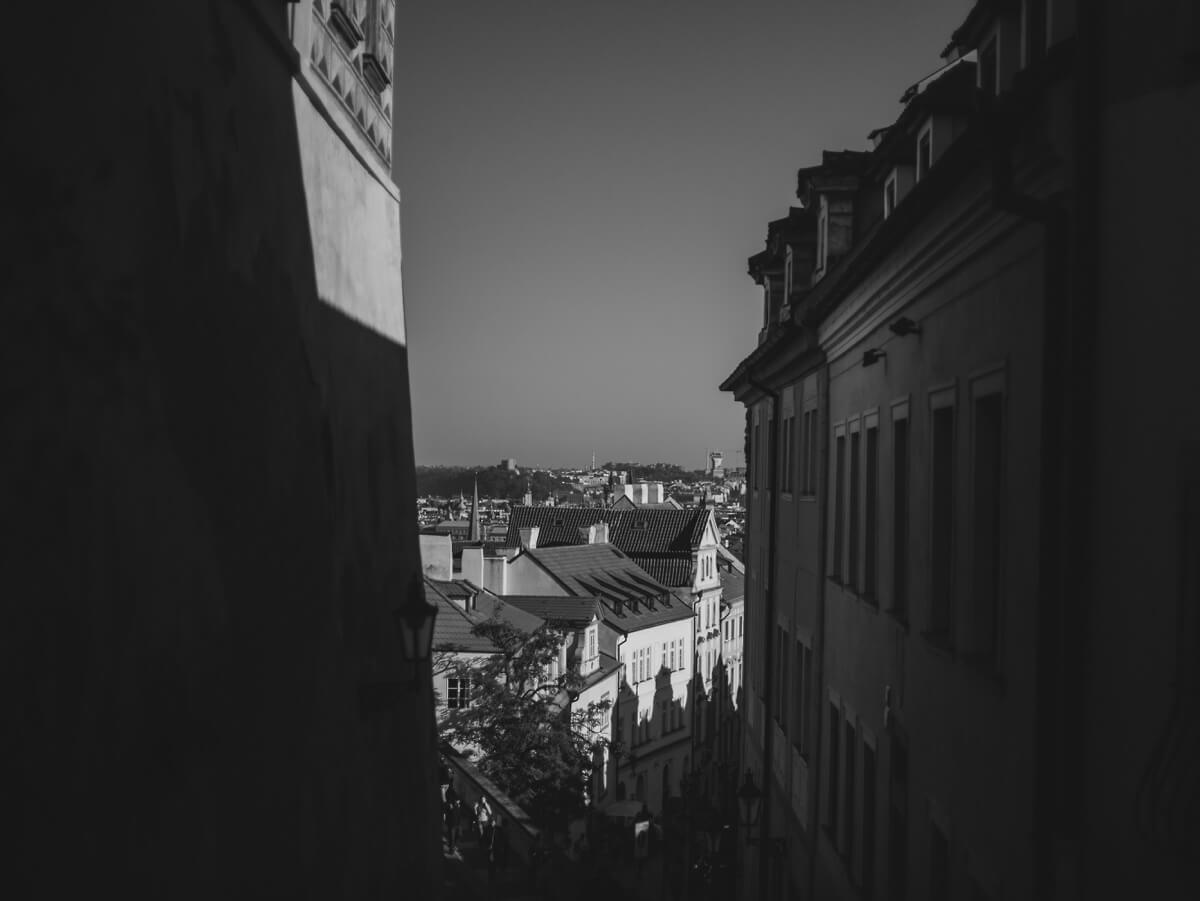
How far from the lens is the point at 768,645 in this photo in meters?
22.5

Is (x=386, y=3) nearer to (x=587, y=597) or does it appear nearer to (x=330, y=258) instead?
(x=330, y=258)

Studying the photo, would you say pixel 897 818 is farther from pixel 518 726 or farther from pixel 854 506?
pixel 518 726

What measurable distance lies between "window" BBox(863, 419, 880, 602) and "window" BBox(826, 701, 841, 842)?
243 cm

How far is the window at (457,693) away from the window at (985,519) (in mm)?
29166

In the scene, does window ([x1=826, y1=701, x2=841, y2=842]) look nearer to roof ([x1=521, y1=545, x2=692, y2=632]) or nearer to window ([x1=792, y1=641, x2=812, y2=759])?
window ([x1=792, y1=641, x2=812, y2=759])

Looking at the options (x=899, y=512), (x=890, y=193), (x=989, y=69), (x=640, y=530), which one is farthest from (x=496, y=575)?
(x=989, y=69)

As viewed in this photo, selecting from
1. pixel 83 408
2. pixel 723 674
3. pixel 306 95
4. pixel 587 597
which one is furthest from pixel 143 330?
pixel 723 674

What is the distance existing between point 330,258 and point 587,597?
48.8 metres

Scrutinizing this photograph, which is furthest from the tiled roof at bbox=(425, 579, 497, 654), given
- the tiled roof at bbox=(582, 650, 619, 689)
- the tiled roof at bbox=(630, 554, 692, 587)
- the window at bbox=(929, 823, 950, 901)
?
the window at bbox=(929, 823, 950, 901)

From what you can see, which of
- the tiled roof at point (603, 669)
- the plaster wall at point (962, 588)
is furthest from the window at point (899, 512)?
the tiled roof at point (603, 669)

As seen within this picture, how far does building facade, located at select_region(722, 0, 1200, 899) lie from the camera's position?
20.9 feet

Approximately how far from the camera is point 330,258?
31.2ft

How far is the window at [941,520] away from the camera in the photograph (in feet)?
33.8

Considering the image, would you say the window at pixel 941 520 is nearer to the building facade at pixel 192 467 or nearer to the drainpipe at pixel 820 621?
the building facade at pixel 192 467
